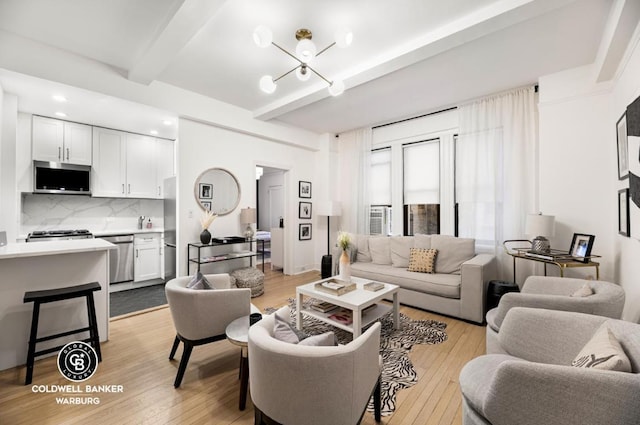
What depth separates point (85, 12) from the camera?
2166mm

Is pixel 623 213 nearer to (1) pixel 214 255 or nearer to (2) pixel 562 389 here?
(2) pixel 562 389

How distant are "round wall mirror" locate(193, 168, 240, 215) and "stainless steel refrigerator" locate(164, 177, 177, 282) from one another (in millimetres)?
542

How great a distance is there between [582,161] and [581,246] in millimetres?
989

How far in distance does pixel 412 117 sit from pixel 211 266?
13.7 ft

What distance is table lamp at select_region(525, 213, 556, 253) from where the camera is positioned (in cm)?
279

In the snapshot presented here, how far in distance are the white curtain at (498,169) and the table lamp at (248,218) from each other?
129 inches

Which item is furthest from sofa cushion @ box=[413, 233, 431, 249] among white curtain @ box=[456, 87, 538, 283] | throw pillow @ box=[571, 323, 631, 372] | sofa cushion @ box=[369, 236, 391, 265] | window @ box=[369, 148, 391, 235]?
throw pillow @ box=[571, 323, 631, 372]

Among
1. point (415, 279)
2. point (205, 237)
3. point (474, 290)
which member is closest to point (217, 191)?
point (205, 237)

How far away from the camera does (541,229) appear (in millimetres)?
2805

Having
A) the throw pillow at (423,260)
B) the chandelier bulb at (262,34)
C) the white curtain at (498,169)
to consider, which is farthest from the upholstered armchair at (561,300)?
the chandelier bulb at (262,34)

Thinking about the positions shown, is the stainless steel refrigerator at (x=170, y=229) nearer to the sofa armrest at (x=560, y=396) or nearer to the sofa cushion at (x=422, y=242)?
the sofa cushion at (x=422, y=242)

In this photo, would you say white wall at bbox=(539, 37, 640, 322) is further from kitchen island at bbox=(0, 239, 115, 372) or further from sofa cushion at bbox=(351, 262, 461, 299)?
kitchen island at bbox=(0, 239, 115, 372)

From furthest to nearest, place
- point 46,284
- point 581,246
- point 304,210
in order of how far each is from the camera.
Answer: point 304,210 → point 581,246 → point 46,284

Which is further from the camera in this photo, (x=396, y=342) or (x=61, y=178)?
(x=61, y=178)
